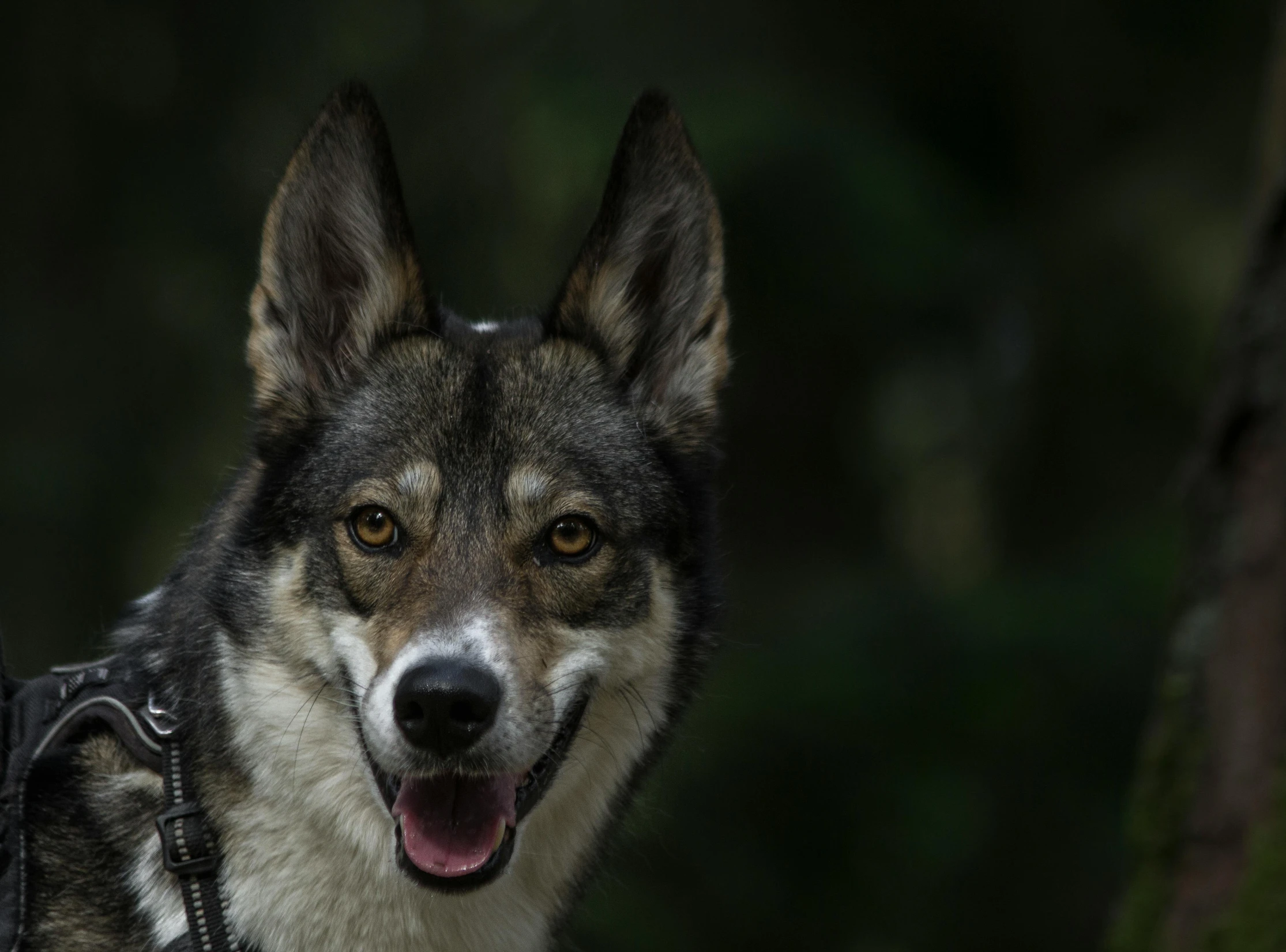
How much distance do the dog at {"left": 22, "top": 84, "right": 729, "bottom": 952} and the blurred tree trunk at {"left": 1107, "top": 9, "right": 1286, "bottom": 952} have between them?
1221 mm

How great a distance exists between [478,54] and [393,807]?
665 centimetres

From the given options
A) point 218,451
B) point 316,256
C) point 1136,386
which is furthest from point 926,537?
point 316,256

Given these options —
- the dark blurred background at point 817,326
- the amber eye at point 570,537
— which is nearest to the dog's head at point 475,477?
the amber eye at point 570,537

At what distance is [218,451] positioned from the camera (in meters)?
10.2

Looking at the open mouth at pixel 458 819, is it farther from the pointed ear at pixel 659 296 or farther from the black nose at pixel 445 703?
the pointed ear at pixel 659 296

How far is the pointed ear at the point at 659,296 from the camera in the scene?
12.5 feet

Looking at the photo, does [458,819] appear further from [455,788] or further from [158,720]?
[158,720]

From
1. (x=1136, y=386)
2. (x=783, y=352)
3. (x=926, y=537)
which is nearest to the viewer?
(x=783, y=352)

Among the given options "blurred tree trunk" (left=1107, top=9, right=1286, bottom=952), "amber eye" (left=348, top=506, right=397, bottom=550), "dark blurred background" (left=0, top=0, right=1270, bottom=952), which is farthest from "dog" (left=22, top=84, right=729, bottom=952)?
"dark blurred background" (left=0, top=0, right=1270, bottom=952)

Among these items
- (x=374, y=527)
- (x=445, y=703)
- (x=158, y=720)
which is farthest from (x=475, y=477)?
(x=158, y=720)

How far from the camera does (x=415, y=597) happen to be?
134 inches

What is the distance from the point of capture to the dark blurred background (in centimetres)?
796

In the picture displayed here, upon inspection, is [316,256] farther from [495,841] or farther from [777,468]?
[777,468]

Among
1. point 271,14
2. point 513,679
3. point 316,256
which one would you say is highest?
point 271,14
